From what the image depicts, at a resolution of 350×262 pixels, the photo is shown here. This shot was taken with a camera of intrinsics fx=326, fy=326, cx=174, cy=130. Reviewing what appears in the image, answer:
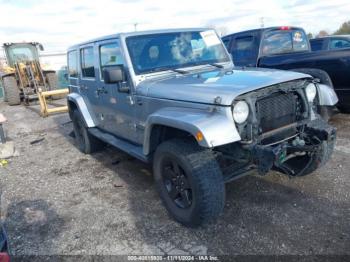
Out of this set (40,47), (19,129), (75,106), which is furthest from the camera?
(40,47)

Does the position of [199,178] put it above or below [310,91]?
below

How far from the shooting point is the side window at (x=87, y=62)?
497 centimetres

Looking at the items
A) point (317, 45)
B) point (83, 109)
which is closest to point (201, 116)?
point (83, 109)

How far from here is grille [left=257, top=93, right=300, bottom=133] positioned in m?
3.03

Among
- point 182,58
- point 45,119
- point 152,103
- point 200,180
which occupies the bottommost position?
point 45,119

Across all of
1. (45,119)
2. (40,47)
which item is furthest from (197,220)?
(40,47)

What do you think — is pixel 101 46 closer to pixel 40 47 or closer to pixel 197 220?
pixel 197 220

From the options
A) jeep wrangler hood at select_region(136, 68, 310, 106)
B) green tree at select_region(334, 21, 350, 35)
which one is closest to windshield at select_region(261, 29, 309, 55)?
jeep wrangler hood at select_region(136, 68, 310, 106)

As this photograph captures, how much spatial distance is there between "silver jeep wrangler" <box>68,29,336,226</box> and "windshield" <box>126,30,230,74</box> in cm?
1

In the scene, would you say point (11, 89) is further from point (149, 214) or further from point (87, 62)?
point (149, 214)

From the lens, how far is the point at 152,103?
3.55 meters

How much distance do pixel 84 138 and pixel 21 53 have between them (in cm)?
1168

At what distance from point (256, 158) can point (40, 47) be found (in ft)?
50.3

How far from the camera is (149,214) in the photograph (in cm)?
360
